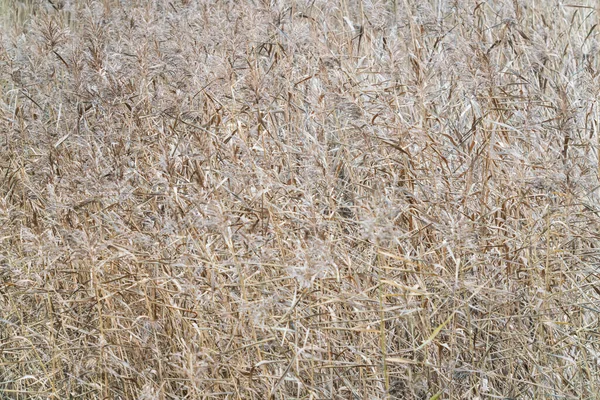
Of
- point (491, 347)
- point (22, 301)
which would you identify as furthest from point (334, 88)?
point (22, 301)

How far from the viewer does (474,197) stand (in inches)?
91.4

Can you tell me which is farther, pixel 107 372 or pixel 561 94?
pixel 107 372

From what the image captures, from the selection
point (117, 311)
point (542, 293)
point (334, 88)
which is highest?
point (334, 88)

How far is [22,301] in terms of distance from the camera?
2.55 metres

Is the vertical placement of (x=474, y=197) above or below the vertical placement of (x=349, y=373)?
above

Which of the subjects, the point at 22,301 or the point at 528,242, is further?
the point at 22,301

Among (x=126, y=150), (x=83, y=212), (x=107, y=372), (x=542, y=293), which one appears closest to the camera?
(x=542, y=293)

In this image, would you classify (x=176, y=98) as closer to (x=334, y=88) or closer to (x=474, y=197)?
(x=334, y=88)

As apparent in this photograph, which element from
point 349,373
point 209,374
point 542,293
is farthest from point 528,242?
point 209,374

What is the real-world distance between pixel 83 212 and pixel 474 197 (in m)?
1.22

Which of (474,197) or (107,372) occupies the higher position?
(474,197)

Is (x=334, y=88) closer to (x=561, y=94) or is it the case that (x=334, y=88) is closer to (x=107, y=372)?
(x=561, y=94)

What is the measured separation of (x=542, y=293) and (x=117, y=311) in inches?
44.8

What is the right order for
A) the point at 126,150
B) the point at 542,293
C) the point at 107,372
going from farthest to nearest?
the point at 126,150
the point at 107,372
the point at 542,293
